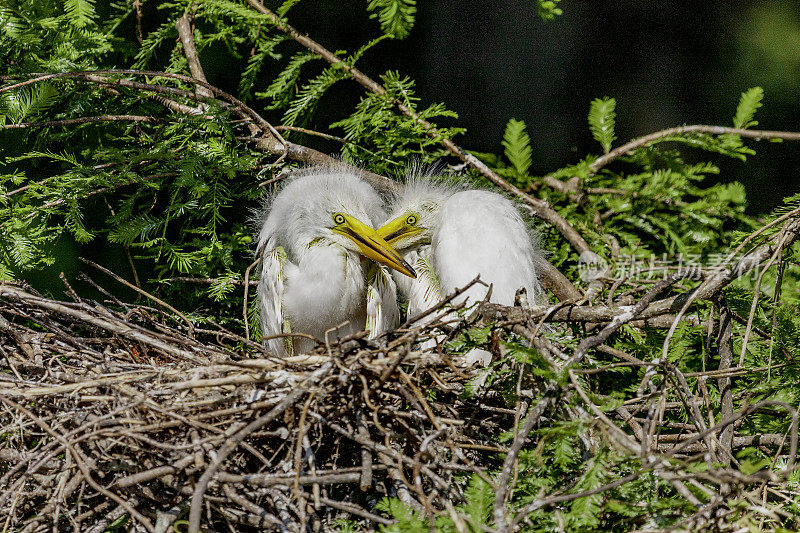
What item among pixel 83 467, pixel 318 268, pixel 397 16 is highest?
pixel 397 16

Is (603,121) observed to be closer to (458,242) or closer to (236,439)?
(458,242)

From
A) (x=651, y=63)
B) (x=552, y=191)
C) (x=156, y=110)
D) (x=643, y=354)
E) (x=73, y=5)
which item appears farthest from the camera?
(x=651, y=63)

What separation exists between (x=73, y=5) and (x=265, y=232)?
99 centimetres

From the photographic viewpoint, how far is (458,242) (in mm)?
2270

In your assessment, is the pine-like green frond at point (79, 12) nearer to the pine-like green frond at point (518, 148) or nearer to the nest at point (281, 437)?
the nest at point (281, 437)

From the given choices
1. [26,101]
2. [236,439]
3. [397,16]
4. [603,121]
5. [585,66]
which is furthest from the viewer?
[585,66]

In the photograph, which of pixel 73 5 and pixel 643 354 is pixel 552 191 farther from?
pixel 73 5

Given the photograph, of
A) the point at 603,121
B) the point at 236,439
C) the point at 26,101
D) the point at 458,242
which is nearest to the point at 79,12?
the point at 26,101

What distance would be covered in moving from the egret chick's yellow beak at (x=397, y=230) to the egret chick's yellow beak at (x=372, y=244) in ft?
0.43

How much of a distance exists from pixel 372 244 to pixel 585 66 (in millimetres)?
1622

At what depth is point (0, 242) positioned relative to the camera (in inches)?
84.3

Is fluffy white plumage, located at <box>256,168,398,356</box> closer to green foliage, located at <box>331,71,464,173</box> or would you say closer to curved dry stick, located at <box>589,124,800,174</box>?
green foliage, located at <box>331,71,464,173</box>

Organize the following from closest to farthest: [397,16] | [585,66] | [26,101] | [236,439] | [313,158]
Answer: [236,439] < [397,16] < [26,101] < [313,158] < [585,66]

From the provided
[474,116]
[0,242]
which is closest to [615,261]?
[474,116]
